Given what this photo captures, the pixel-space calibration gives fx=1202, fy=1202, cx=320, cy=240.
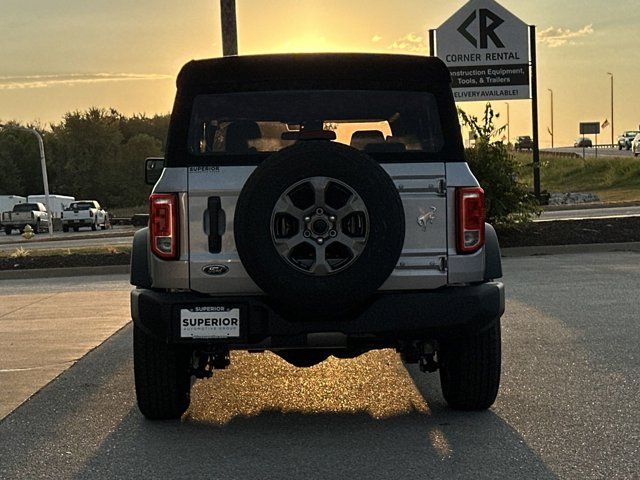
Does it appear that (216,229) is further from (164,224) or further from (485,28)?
(485,28)

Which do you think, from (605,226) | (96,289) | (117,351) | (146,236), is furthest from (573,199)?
(146,236)

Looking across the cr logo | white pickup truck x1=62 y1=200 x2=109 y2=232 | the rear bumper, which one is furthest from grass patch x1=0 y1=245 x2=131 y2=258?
white pickup truck x1=62 y1=200 x2=109 y2=232

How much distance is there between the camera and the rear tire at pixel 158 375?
7.16 metres

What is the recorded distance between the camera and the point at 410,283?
22.0 feet

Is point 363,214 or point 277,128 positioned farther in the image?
point 277,128

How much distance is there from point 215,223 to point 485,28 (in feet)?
70.6

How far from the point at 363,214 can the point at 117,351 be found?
5.01 meters

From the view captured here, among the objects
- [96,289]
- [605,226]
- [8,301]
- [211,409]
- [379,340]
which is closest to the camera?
[379,340]

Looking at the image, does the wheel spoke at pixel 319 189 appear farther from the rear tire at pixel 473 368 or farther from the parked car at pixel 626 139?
the parked car at pixel 626 139

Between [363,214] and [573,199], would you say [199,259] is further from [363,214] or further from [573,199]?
[573,199]

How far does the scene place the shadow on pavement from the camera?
6.07 m

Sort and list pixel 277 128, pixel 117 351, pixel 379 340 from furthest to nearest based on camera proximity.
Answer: pixel 117 351, pixel 277 128, pixel 379 340

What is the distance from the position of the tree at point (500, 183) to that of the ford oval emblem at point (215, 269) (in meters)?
15.2

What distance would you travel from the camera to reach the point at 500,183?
2183 cm
